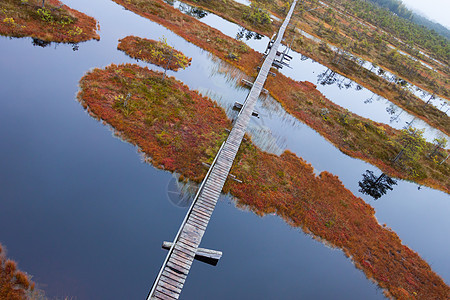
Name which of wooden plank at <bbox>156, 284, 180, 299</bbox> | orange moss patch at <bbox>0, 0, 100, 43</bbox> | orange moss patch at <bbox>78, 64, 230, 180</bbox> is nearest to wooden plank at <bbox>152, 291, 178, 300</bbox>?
wooden plank at <bbox>156, 284, 180, 299</bbox>

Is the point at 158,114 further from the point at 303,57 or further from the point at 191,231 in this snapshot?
the point at 303,57

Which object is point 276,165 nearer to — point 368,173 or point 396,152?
point 368,173

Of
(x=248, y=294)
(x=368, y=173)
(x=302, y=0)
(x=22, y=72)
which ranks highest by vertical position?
(x=302, y=0)

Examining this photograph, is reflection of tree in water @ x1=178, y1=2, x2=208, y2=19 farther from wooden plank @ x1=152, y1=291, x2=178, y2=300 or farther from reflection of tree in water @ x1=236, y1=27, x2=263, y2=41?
wooden plank @ x1=152, y1=291, x2=178, y2=300

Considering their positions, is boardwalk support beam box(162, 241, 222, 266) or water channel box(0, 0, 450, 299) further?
boardwalk support beam box(162, 241, 222, 266)

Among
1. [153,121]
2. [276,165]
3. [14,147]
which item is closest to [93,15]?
[153,121]

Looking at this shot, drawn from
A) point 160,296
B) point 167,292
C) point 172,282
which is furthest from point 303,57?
point 160,296
